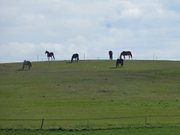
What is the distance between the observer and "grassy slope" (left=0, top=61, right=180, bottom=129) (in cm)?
4938

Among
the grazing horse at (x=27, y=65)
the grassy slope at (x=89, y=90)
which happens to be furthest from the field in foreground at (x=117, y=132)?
the grazing horse at (x=27, y=65)

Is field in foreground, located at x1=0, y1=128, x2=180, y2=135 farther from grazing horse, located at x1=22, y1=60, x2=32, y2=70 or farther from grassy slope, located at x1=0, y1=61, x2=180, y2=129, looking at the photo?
grazing horse, located at x1=22, y1=60, x2=32, y2=70

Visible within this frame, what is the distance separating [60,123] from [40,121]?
1.73m

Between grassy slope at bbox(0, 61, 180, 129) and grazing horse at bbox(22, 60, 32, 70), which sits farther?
grazing horse at bbox(22, 60, 32, 70)

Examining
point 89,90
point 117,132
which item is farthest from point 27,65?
point 117,132

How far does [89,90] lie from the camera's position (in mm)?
65062

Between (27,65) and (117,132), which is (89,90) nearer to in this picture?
(27,65)

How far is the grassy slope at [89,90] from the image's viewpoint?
49.4 m

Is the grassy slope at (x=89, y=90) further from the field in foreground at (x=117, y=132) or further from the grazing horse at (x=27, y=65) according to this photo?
the field in foreground at (x=117, y=132)

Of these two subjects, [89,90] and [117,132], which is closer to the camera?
[117,132]

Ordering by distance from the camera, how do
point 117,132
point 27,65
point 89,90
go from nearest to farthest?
point 117,132 < point 89,90 < point 27,65

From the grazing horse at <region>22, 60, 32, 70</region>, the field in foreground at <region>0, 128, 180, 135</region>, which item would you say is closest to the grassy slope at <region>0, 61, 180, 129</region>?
the grazing horse at <region>22, 60, 32, 70</region>

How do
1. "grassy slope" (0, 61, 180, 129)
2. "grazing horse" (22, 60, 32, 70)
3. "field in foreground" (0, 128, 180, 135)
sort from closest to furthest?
1. "field in foreground" (0, 128, 180, 135)
2. "grassy slope" (0, 61, 180, 129)
3. "grazing horse" (22, 60, 32, 70)

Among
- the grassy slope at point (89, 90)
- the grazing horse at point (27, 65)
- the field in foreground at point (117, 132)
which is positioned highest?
the grazing horse at point (27, 65)
